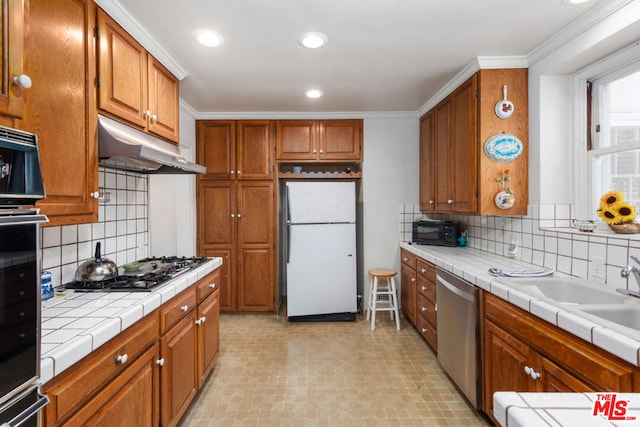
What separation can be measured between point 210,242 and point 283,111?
5.62 ft

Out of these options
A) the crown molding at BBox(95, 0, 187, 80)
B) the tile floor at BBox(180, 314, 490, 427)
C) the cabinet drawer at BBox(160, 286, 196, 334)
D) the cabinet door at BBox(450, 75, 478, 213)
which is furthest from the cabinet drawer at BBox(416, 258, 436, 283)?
the crown molding at BBox(95, 0, 187, 80)

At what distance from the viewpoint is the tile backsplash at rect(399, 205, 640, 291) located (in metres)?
1.62

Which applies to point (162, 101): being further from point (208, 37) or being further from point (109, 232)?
point (109, 232)

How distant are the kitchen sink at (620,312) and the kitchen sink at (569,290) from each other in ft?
0.35

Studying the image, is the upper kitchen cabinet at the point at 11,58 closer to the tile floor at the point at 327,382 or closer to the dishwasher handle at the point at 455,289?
the tile floor at the point at 327,382

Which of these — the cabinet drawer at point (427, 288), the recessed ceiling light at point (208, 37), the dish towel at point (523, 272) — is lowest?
the cabinet drawer at point (427, 288)

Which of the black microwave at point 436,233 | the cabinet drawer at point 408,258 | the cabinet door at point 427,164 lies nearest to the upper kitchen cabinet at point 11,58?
the cabinet drawer at point 408,258

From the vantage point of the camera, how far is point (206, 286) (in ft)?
7.03

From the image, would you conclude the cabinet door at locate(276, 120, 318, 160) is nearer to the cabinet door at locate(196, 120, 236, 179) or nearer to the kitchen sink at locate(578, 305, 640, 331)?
the cabinet door at locate(196, 120, 236, 179)

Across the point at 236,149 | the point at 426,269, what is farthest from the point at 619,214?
the point at 236,149

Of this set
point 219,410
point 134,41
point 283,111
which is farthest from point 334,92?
point 219,410

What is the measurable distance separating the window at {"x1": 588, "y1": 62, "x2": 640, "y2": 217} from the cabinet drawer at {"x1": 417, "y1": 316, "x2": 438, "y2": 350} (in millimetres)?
1471

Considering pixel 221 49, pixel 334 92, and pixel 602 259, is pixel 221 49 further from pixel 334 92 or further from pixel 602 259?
pixel 602 259

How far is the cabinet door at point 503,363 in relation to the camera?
58.7 inches
